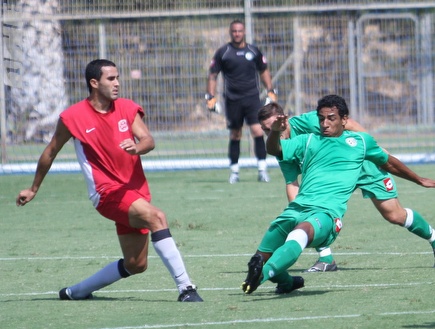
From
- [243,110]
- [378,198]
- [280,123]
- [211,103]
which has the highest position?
[280,123]

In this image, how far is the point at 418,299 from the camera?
23.6ft

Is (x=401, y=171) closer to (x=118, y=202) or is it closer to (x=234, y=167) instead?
(x=118, y=202)

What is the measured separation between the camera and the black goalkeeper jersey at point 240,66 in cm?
1625

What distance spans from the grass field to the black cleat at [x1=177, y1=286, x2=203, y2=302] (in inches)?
3.2

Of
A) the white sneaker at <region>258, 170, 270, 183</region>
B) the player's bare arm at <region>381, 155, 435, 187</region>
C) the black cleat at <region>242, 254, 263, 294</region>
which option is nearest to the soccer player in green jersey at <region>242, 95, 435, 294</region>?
the black cleat at <region>242, 254, 263, 294</region>

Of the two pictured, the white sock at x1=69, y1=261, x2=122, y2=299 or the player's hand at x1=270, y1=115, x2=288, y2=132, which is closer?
the player's hand at x1=270, y1=115, x2=288, y2=132

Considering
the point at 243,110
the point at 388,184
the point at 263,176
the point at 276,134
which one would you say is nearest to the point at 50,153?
the point at 276,134

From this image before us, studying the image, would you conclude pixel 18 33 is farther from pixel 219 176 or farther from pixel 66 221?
pixel 66 221

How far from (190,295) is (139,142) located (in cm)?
105

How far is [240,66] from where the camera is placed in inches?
641

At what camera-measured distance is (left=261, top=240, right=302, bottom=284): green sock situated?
7.31 meters

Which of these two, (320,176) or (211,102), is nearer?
(320,176)

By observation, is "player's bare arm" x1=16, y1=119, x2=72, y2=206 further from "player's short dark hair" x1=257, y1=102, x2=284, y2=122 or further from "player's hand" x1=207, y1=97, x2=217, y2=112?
"player's hand" x1=207, y1=97, x2=217, y2=112

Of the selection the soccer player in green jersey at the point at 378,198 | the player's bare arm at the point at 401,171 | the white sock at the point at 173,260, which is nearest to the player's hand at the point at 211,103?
the soccer player in green jersey at the point at 378,198
